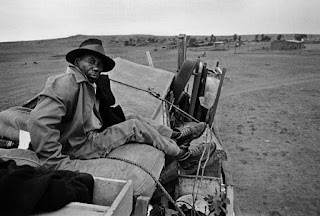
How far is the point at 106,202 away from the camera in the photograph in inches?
66.1

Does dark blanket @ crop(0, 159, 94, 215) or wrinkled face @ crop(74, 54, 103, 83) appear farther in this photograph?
wrinkled face @ crop(74, 54, 103, 83)

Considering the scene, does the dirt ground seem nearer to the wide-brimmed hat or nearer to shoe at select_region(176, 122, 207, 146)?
shoe at select_region(176, 122, 207, 146)

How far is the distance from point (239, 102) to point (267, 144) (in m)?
4.00

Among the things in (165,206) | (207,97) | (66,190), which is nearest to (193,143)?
(207,97)

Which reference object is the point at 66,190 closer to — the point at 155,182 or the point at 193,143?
the point at 155,182

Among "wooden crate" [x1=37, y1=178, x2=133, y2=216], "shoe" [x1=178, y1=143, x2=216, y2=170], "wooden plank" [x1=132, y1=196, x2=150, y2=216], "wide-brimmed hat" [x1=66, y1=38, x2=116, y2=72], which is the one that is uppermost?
"wide-brimmed hat" [x1=66, y1=38, x2=116, y2=72]

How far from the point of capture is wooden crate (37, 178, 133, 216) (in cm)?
132

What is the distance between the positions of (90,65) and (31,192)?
176cm

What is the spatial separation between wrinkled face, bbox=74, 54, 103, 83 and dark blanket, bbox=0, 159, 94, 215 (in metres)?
1.38

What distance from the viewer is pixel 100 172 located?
227 centimetres

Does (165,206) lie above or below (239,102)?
above

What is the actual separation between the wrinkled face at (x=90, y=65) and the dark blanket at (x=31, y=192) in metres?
1.38

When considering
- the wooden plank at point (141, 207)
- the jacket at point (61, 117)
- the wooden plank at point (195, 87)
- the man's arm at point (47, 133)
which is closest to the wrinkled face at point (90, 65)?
the jacket at point (61, 117)


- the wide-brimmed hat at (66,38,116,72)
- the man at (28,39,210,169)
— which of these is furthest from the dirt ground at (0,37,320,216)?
the wide-brimmed hat at (66,38,116,72)
